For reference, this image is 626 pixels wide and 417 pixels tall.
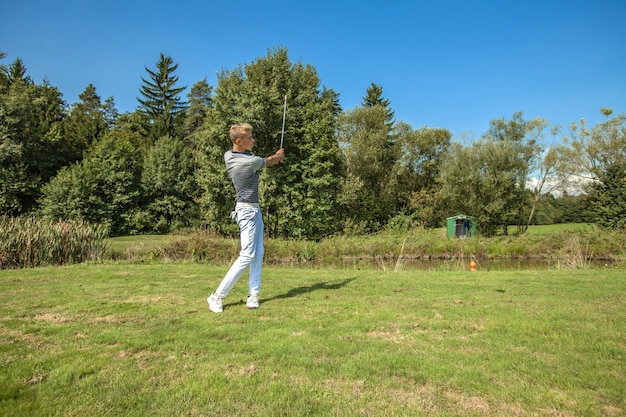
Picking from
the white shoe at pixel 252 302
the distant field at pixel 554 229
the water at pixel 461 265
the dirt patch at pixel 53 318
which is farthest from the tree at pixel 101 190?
the distant field at pixel 554 229

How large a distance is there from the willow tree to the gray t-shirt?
724 inches

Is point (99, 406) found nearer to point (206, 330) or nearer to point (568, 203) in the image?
point (206, 330)

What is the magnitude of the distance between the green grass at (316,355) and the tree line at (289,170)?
19.2m

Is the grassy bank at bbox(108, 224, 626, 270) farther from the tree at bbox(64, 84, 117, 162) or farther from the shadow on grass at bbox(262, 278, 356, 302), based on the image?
the tree at bbox(64, 84, 117, 162)

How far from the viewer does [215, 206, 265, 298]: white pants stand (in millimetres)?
4805

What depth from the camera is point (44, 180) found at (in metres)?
28.8

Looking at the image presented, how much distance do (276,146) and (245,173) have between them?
2174cm

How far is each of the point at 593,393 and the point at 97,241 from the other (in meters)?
13.6

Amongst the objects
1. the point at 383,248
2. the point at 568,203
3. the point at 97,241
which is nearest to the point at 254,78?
the point at 383,248

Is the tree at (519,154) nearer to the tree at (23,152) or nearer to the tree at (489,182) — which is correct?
the tree at (489,182)

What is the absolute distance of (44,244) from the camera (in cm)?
1138

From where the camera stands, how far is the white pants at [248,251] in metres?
4.80

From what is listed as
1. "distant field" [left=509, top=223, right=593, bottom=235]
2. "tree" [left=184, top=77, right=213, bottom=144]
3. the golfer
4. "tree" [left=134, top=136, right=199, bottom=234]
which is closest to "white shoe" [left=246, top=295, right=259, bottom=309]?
the golfer

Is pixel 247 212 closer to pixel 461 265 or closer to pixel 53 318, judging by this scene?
pixel 53 318
